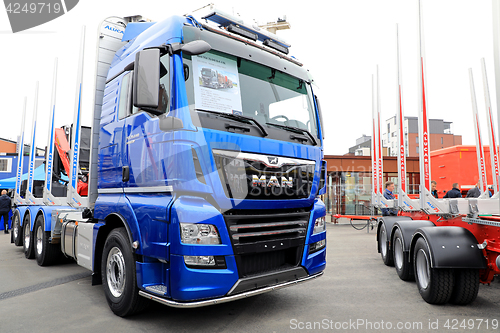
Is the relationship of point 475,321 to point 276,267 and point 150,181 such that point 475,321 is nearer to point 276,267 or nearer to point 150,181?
point 276,267

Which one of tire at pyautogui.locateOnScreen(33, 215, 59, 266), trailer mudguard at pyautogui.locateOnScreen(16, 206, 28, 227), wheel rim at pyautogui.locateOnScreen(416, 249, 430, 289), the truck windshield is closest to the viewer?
the truck windshield

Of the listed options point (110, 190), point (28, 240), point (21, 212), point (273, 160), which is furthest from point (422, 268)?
point (21, 212)

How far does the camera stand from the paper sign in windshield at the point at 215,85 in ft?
11.8

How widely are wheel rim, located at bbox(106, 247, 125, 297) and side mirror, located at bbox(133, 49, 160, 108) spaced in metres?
1.77

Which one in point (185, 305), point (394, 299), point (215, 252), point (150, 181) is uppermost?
point (150, 181)

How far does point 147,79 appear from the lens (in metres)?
3.44

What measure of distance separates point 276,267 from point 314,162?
1.35m

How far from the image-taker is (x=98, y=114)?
488 cm

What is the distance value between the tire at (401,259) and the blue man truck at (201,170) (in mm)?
2307

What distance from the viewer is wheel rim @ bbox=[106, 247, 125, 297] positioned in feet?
13.1

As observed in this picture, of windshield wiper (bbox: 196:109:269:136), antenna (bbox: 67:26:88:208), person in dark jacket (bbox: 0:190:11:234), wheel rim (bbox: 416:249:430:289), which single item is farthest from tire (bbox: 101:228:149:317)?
person in dark jacket (bbox: 0:190:11:234)

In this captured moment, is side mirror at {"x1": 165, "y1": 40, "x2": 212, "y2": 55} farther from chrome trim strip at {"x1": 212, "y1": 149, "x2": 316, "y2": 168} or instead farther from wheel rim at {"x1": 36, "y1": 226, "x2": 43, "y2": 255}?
wheel rim at {"x1": 36, "y1": 226, "x2": 43, "y2": 255}

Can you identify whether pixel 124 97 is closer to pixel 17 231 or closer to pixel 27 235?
pixel 27 235

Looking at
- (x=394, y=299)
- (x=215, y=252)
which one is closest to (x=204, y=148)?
(x=215, y=252)
